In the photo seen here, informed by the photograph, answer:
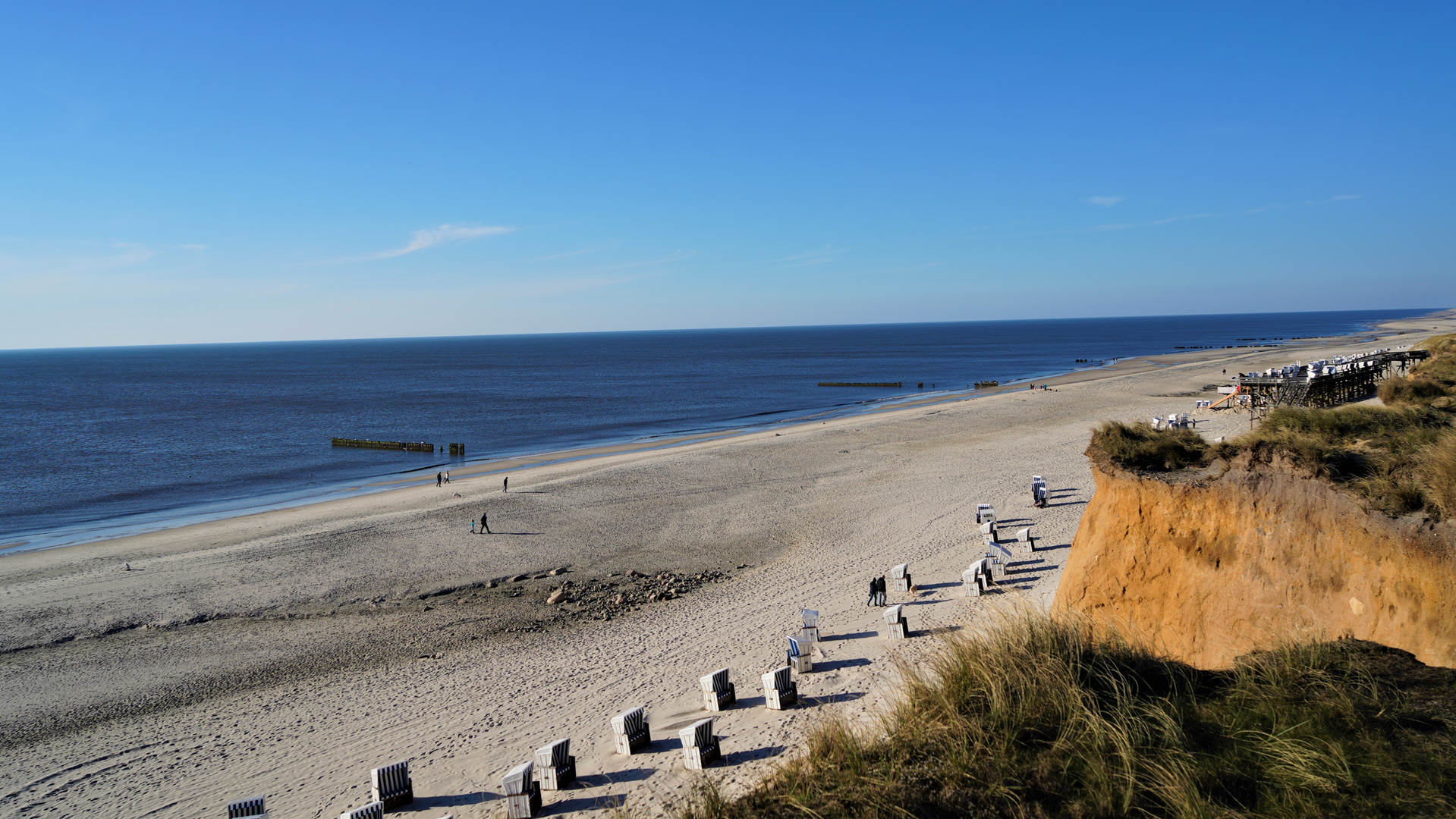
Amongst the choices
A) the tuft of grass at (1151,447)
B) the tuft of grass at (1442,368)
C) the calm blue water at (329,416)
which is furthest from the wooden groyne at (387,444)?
the tuft of grass at (1442,368)

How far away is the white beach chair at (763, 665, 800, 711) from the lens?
1068cm

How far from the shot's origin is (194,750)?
11133mm

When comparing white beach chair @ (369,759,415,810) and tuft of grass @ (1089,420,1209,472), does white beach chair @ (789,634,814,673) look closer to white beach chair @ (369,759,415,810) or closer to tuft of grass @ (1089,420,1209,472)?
tuft of grass @ (1089,420,1209,472)

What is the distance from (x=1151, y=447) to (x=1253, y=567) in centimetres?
223

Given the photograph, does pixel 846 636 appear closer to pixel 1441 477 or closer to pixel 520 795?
pixel 520 795

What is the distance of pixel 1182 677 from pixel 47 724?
16.8 meters

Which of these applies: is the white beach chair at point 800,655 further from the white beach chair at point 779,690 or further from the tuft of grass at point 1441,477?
the tuft of grass at point 1441,477

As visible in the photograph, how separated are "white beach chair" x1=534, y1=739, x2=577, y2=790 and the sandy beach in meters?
0.17

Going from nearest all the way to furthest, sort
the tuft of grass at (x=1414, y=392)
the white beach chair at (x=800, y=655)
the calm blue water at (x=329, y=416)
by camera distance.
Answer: the white beach chair at (x=800, y=655) → the tuft of grass at (x=1414, y=392) → the calm blue water at (x=329, y=416)

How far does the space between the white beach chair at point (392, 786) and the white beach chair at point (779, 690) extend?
4.84m

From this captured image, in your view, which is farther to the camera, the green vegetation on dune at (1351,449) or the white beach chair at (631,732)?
the white beach chair at (631,732)

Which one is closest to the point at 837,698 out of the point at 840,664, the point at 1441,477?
the point at 840,664

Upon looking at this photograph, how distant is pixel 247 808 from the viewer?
29.4ft

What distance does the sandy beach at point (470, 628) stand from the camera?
1020cm
